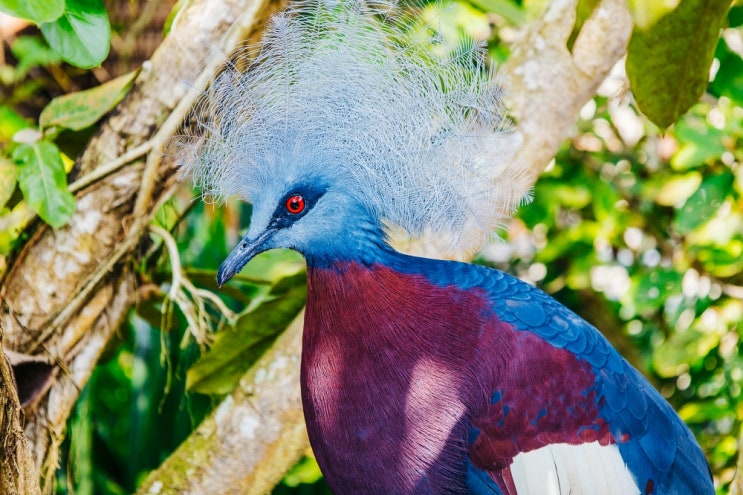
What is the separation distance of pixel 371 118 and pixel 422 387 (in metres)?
0.48

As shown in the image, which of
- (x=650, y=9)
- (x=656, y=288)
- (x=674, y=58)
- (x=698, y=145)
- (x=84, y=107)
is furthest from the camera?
(x=656, y=288)

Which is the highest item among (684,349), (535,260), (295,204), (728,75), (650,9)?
(650,9)

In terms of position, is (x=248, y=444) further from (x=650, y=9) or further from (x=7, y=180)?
(x=650, y=9)

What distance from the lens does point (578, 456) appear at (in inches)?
52.0

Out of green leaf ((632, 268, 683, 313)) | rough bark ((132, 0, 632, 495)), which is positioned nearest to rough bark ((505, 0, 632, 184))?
rough bark ((132, 0, 632, 495))

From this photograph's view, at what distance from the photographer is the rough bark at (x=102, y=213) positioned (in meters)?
1.56

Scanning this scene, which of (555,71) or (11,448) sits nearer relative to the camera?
(11,448)

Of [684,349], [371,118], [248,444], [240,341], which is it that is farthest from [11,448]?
[684,349]

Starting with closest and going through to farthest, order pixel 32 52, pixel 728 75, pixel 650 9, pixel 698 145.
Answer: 1. pixel 650 9
2. pixel 728 75
3. pixel 698 145
4. pixel 32 52

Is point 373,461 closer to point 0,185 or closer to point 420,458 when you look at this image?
point 420,458

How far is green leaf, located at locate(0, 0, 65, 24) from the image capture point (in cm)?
112

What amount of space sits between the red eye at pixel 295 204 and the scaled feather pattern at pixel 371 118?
0.13 feet

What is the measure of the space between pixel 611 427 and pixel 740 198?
3.48ft

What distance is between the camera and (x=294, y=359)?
1.67 metres
